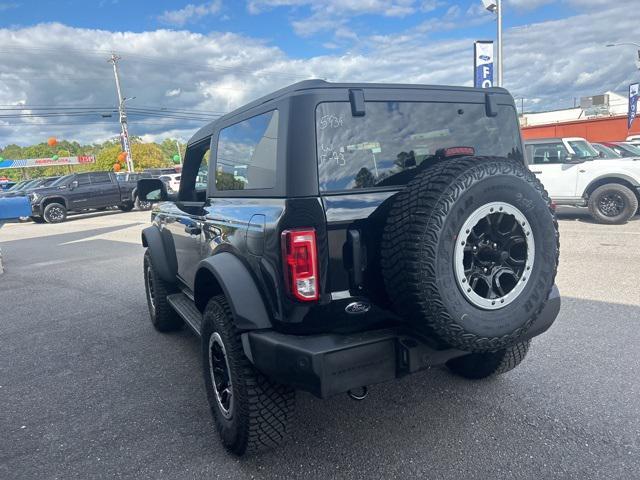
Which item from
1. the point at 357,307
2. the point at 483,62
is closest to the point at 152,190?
the point at 357,307

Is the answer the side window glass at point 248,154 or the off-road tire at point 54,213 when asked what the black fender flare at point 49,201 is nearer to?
the off-road tire at point 54,213

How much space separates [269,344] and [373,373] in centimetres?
51

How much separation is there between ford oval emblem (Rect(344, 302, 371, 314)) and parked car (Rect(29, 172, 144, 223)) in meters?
17.0

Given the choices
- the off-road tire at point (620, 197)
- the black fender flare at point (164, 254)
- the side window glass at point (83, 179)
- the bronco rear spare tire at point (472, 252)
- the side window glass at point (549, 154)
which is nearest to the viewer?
the bronco rear spare tire at point (472, 252)

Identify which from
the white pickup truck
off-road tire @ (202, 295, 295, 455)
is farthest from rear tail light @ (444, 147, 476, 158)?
the white pickup truck

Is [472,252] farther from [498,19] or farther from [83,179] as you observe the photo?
[83,179]

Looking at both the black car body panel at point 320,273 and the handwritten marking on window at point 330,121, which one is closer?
the black car body panel at point 320,273

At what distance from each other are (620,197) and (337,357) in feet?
30.8

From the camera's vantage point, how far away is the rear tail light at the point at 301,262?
6.98ft

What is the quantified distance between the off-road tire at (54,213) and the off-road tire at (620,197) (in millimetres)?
17787

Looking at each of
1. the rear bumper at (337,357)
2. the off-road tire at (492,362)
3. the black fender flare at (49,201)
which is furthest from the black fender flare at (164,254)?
the black fender flare at (49,201)

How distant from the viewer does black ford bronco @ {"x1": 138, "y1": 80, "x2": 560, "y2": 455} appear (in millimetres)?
2055

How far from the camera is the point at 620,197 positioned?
30.3 ft

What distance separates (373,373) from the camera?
2.19m
